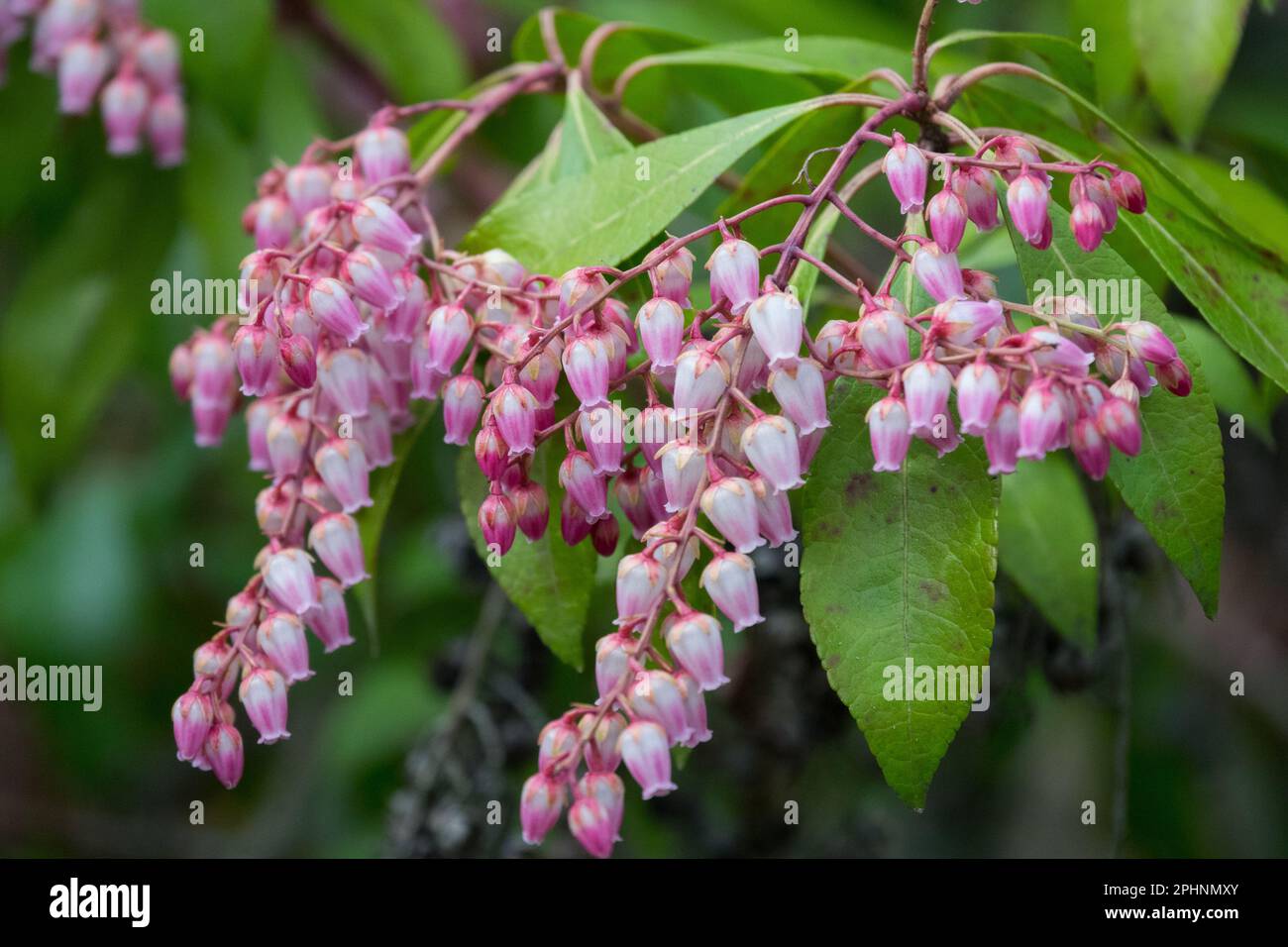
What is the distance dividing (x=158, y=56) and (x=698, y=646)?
178cm

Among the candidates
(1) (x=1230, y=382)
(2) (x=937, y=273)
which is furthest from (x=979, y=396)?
(1) (x=1230, y=382)

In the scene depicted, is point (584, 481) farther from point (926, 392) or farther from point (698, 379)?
point (926, 392)

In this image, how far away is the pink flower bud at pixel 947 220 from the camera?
1229mm

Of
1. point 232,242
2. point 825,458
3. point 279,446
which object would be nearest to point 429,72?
point 232,242

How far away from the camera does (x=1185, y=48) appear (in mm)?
1942

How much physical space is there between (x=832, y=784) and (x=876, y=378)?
2.23 metres

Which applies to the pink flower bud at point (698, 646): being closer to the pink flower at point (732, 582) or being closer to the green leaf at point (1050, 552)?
the pink flower at point (732, 582)

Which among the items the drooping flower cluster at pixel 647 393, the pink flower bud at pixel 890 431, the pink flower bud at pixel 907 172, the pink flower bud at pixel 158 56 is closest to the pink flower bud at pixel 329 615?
the drooping flower cluster at pixel 647 393

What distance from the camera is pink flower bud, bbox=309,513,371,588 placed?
1452 mm

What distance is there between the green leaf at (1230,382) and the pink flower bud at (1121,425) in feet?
2.94

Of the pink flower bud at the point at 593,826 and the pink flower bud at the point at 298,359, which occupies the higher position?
the pink flower bud at the point at 298,359

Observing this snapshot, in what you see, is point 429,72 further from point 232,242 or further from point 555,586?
point 555,586

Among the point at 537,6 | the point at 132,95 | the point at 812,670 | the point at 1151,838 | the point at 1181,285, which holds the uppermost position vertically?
the point at 537,6

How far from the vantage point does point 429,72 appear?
2.60 metres
